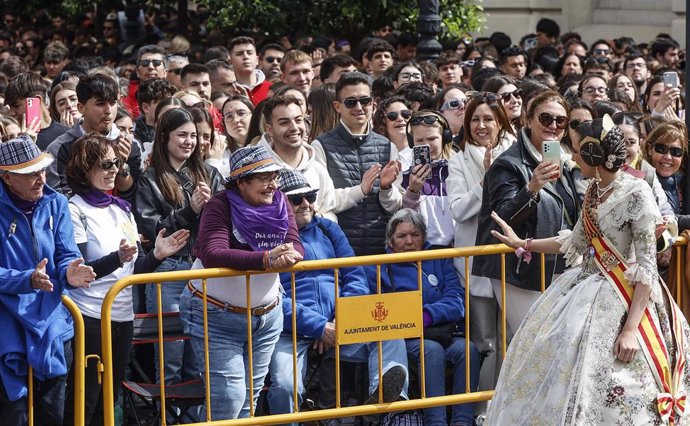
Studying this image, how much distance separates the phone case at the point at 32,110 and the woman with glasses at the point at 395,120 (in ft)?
8.13

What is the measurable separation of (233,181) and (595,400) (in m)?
2.34

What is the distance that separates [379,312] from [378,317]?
0.09 feet

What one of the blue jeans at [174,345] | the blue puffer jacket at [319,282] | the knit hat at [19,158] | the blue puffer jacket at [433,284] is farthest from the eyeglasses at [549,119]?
the knit hat at [19,158]

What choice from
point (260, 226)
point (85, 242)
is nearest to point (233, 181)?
point (260, 226)

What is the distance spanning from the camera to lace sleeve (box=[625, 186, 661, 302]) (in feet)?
24.5

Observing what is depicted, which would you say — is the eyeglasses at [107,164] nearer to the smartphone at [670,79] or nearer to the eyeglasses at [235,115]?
the eyeglasses at [235,115]

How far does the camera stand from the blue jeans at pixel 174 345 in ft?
29.8

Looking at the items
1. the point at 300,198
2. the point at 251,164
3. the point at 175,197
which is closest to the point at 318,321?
the point at 300,198

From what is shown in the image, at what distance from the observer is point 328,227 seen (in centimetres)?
912

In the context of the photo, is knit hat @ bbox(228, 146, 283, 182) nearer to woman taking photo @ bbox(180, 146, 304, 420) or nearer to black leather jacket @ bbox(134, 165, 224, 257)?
woman taking photo @ bbox(180, 146, 304, 420)

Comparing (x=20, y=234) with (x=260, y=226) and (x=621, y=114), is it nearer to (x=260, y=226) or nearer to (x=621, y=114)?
(x=260, y=226)

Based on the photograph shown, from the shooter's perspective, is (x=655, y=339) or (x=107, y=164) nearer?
(x=655, y=339)

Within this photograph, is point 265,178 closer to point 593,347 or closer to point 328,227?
point 328,227

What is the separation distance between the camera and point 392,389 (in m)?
8.55
